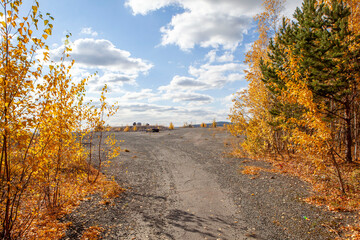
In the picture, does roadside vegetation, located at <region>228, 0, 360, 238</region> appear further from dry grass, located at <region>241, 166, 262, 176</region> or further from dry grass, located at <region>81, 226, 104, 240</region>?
dry grass, located at <region>81, 226, 104, 240</region>

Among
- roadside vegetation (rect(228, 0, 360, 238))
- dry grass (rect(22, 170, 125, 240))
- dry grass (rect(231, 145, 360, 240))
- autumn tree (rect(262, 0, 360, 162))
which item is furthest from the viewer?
autumn tree (rect(262, 0, 360, 162))

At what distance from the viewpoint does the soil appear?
537cm

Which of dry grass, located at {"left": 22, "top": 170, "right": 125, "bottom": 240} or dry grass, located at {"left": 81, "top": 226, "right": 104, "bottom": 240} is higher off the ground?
dry grass, located at {"left": 22, "top": 170, "right": 125, "bottom": 240}

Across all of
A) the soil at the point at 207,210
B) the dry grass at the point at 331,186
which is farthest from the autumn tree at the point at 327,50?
the soil at the point at 207,210

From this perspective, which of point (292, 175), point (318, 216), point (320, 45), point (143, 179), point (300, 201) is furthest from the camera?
point (143, 179)

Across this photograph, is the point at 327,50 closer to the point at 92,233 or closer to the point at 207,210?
the point at 207,210

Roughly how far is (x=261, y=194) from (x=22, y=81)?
8.32m

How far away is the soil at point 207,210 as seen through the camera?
5371 mm

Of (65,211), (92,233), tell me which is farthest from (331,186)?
(65,211)

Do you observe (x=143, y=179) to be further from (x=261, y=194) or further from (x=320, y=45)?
(x=320, y=45)

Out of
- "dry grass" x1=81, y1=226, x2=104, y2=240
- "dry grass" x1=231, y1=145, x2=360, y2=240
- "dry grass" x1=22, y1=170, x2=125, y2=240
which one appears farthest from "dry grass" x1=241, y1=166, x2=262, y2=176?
"dry grass" x1=81, y1=226, x2=104, y2=240

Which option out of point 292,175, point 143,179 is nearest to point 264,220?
point 292,175

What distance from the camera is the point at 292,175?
9.82 m

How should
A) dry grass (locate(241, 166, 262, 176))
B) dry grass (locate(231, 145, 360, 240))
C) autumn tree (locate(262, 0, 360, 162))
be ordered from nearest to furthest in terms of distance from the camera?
dry grass (locate(231, 145, 360, 240)), autumn tree (locate(262, 0, 360, 162)), dry grass (locate(241, 166, 262, 176))
